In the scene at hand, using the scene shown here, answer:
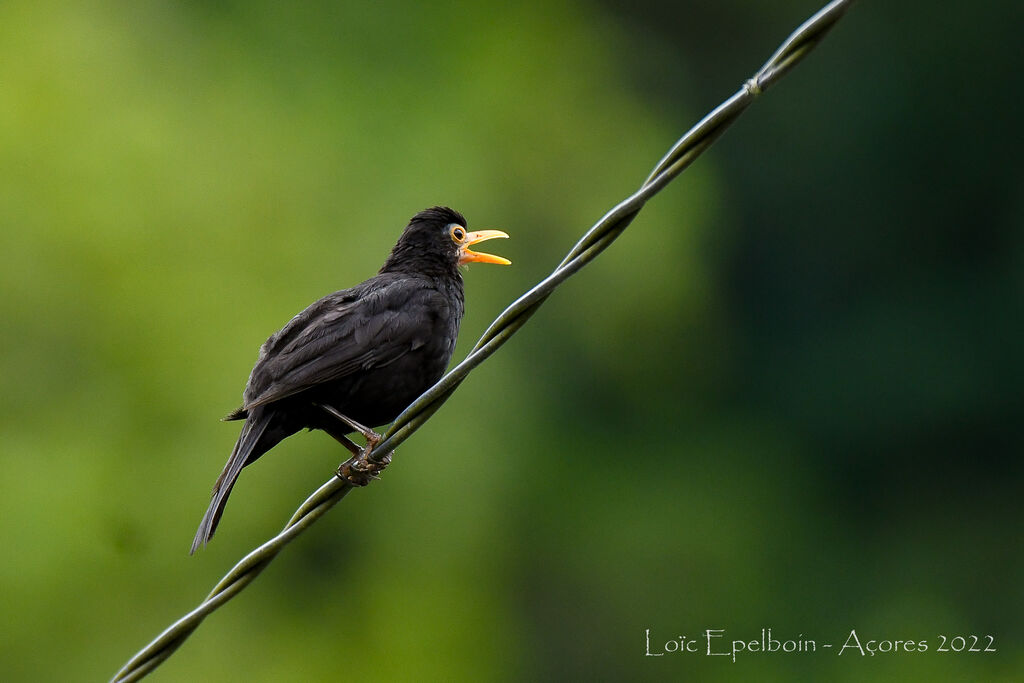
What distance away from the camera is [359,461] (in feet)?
16.8

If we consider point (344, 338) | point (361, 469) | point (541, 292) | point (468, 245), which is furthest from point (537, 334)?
point (541, 292)

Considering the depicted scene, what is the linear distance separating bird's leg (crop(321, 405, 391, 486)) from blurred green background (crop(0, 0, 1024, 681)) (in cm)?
535

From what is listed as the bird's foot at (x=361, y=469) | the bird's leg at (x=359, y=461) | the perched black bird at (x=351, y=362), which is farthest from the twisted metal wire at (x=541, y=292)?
the perched black bird at (x=351, y=362)

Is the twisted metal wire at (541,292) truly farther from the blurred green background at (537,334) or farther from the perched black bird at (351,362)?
the blurred green background at (537,334)

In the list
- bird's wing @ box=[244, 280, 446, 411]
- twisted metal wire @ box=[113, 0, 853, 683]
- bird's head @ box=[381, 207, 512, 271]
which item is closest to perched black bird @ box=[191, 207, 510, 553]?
bird's wing @ box=[244, 280, 446, 411]

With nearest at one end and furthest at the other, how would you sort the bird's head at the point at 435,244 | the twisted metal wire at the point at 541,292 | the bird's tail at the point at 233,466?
the twisted metal wire at the point at 541,292 < the bird's tail at the point at 233,466 < the bird's head at the point at 435,244

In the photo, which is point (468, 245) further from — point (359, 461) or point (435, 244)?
point (359, 461)

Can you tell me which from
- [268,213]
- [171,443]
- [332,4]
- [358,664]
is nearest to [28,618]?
[171,443]

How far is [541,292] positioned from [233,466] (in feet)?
5.73

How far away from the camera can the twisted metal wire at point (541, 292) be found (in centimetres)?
374

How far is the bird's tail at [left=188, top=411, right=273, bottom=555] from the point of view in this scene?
193 inches

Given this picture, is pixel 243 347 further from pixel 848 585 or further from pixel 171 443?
pixel 848 585

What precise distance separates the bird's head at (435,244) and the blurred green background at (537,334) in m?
4.71

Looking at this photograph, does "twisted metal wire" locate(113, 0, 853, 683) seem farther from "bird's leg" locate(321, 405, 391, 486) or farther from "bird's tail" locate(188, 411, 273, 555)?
"bird's tail" locate(188, 411, 273, 555)
